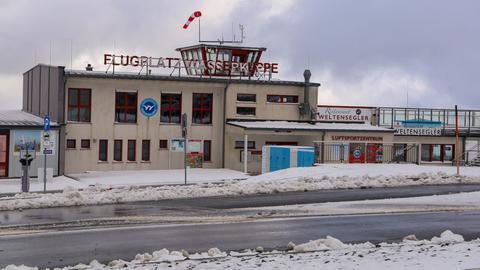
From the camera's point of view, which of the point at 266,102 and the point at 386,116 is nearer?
the point at 266,102

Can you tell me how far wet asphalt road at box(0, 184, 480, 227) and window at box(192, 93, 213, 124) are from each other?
22197 millimetres

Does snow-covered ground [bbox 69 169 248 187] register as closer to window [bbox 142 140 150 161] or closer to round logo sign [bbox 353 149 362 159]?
window [bbox 142 140 150 161]

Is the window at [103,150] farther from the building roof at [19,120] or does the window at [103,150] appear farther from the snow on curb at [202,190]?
the snow on curb at [202,190]

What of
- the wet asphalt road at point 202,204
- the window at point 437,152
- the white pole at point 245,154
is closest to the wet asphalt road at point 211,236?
the wet asphalt road at point 202,204

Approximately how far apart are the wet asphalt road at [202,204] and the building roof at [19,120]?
19.3 m

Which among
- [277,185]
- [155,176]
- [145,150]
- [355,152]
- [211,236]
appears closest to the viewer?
[211,236]

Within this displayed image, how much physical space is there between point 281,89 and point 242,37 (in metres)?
9.33

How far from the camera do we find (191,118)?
155 feet

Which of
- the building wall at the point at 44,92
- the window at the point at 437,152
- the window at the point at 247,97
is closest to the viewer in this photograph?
the building wall at the point at 44,92

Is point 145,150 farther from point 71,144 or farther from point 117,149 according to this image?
point 71,144

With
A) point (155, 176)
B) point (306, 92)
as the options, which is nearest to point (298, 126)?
point (306, 92)

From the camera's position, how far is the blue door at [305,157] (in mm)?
39375

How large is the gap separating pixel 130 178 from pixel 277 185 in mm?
15722

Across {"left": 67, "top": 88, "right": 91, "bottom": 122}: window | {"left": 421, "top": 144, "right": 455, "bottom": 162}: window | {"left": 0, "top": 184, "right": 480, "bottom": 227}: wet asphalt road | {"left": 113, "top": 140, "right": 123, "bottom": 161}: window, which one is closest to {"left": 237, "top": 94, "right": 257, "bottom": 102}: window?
{"left": 113, "top": 140, "right": 123, "bottom": 161}: window
